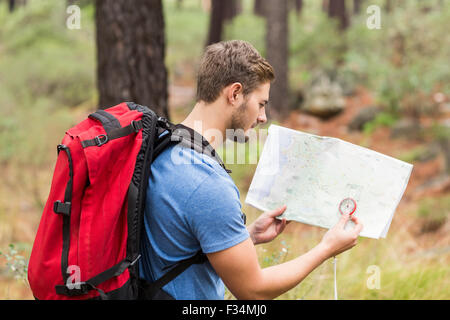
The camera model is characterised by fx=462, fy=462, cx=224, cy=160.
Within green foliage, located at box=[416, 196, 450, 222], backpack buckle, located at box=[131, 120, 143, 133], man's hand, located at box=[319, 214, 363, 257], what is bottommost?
green foliage, located at box=[416, 196, 450, 222]

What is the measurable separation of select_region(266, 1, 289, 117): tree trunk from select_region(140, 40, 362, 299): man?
8.61m

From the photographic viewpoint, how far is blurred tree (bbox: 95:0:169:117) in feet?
12.4

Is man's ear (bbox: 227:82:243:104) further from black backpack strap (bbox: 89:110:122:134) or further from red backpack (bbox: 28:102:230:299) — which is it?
black backpack strap (bbox: 89:110:122:134)

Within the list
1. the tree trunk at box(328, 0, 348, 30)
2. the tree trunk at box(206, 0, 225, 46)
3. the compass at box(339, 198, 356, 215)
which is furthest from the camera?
the tree trunk at box(328, 0, 348, 30)

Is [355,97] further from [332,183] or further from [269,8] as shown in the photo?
[332,183]

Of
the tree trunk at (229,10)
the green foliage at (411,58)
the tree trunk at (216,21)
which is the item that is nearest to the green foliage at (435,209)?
the green foliage at (411,58)

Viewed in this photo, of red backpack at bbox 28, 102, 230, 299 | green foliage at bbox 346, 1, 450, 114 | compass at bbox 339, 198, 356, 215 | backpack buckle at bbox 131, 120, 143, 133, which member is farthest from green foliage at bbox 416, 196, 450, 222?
backpack buckle at bbox 131, 120, 143, 133

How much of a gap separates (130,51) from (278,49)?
7073 millimetres

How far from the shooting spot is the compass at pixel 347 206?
77.4 inches

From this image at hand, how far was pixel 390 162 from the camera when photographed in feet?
6.42

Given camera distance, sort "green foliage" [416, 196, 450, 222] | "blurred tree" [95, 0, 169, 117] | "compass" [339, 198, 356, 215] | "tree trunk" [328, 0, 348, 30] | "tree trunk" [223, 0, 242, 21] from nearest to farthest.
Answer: "compass" [339, 198, 356, 215], "blurred tree" [95, 0, 169, 117], "green foliage" [416, 196, 450, 222], "tree trunk" [223, 0, 242, 21], "tree trunk" [328, 0, 348, 30]

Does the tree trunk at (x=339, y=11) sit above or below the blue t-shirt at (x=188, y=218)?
above

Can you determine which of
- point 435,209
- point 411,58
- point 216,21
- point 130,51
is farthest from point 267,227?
point 216,21

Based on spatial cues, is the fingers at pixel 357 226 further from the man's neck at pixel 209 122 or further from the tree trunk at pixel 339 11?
the tree trunk at pixel 339 11
